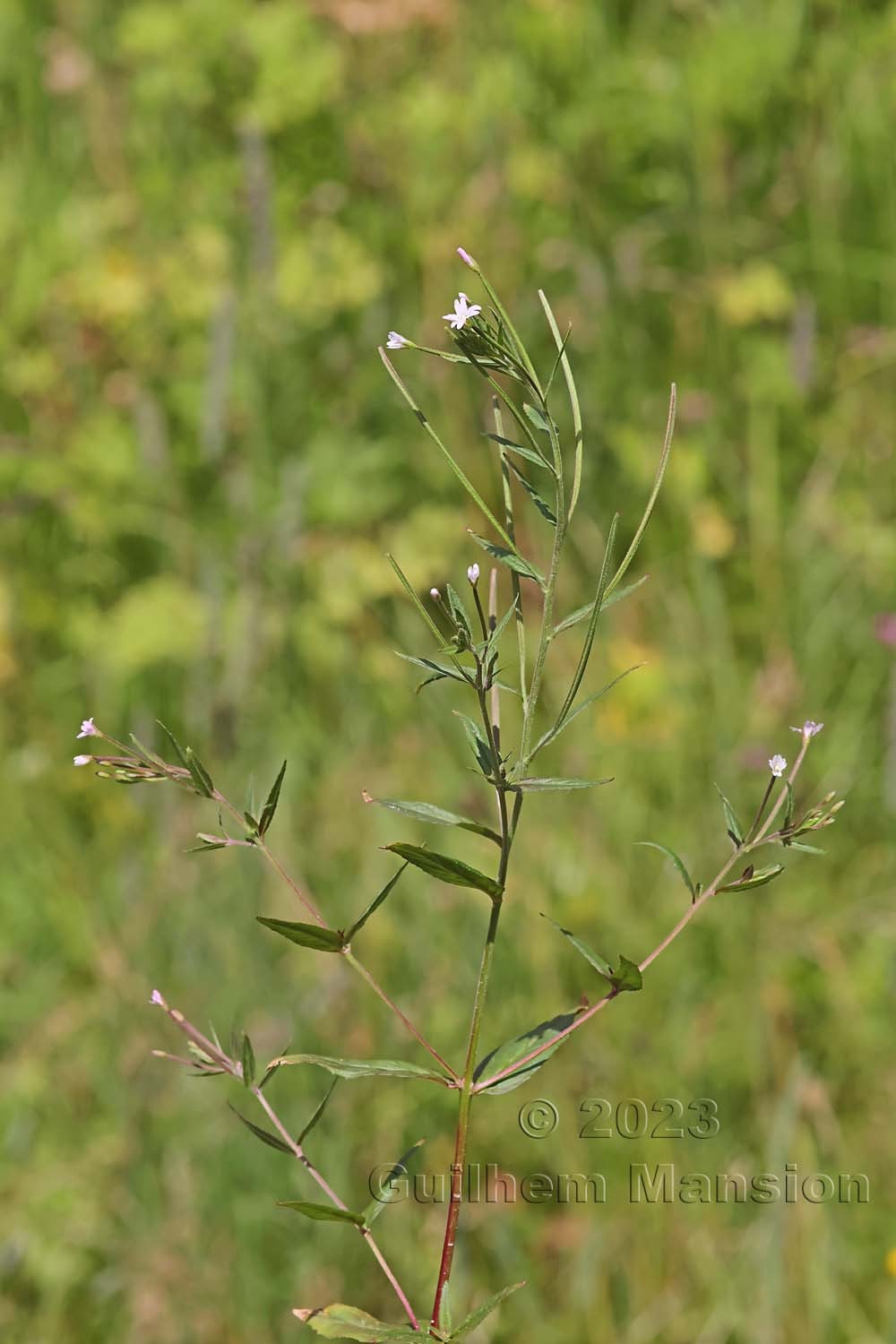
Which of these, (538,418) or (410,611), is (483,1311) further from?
(410,611)

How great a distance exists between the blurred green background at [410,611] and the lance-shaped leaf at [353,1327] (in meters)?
Answer: 0.93

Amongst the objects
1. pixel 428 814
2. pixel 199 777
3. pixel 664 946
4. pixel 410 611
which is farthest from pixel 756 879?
pixel 410 611

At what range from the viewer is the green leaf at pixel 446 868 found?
2.08ft

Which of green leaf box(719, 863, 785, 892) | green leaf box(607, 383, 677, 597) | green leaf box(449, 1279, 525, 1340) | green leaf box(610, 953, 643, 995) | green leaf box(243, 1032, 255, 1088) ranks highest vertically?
green leaf box(607, 383, 677, 597)

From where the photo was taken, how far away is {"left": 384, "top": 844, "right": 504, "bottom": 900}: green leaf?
633mm

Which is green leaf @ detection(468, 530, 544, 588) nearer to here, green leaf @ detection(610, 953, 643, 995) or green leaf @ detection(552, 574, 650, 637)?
green leaf @ detection(552, 574, 650, 637)

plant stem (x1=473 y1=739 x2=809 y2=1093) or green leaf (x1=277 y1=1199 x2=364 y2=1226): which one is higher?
plant stem (x1=473 y1=739 x2=809 y2=1093)

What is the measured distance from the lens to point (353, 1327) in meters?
0.69

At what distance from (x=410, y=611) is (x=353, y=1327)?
190 cm

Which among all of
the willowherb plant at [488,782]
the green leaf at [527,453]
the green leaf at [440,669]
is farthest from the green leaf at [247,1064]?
the green leaf at [527,453]

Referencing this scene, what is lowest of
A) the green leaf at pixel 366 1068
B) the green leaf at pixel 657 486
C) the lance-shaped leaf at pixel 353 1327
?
the lance-shaped leaf at pixel 353 1327

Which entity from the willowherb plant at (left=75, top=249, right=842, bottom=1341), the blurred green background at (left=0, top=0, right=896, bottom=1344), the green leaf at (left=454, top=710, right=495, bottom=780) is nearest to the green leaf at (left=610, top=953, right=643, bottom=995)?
the willowherb plant at (left=75, top=249, right=842, bottom=1341)

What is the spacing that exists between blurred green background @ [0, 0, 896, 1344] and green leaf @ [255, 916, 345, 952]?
3.47 ft

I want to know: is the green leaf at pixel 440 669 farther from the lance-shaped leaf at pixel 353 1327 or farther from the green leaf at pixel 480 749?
the lance-shaped leaf at pixel 353 1327
